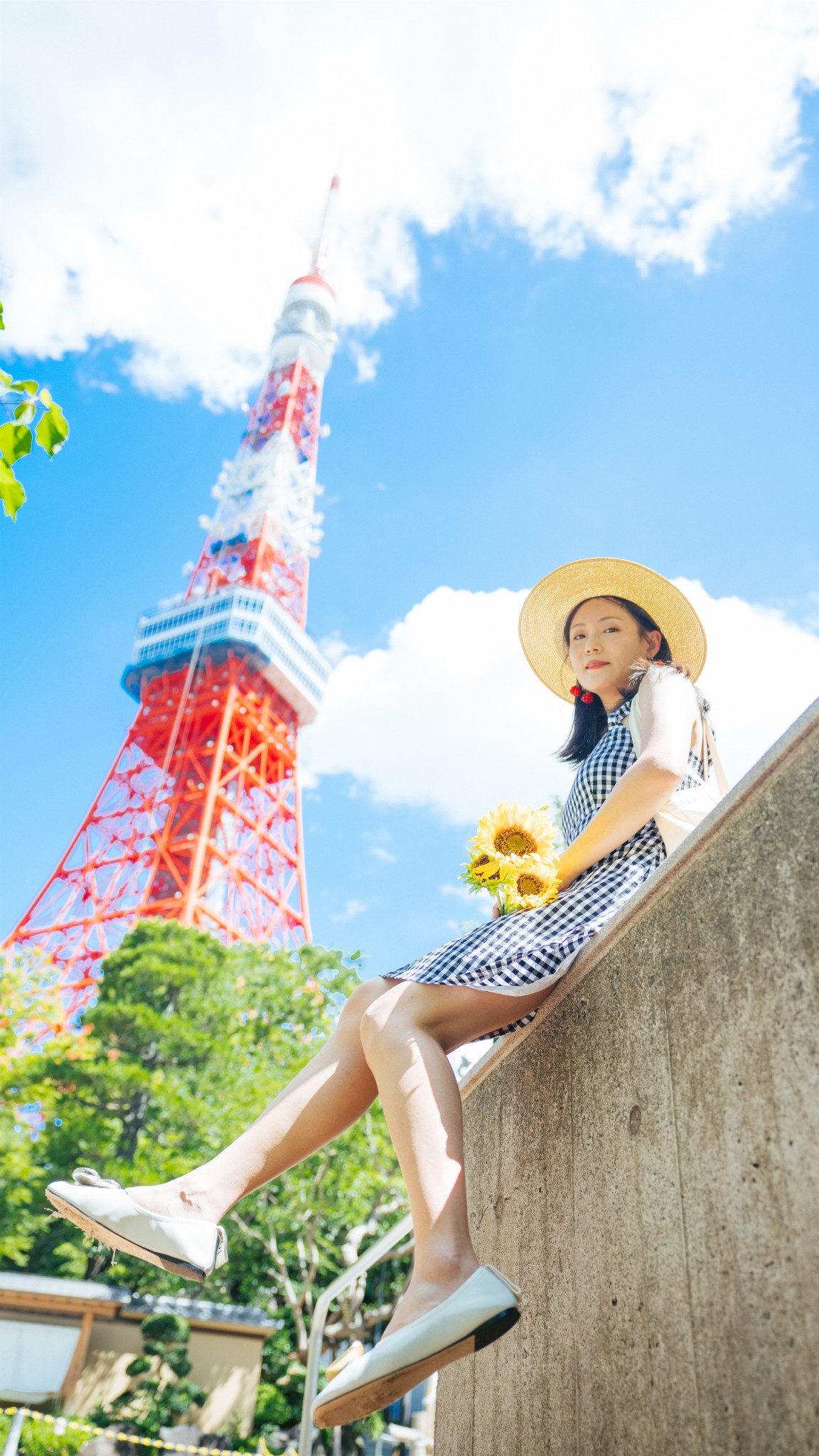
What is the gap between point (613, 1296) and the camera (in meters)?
1.26

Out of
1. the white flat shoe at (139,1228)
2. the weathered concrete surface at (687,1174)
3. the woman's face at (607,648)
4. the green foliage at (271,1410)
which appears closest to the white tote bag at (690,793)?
the woman's face at (607,648)

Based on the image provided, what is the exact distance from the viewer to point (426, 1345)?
3.67ft

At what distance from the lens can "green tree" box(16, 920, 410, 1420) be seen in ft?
40.6

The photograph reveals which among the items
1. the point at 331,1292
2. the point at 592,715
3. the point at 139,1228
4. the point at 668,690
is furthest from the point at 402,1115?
the point at 331,1292

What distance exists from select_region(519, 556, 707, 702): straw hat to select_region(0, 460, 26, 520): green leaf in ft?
4.01

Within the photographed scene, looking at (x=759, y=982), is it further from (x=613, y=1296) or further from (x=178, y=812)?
(x=178, y=812)

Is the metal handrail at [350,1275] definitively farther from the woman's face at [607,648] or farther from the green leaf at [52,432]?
the green leaf at [52,432]

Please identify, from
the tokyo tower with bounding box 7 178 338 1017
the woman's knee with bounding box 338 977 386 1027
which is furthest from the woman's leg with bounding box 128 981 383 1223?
the tokyo tower with bounding box 7 178 338 1017

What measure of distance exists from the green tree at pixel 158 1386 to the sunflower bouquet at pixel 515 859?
1287 centimetres

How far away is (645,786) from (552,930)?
31cm

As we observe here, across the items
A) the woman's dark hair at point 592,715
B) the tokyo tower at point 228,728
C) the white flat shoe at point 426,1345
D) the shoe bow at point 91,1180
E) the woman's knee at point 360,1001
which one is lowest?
the white flat shoe at point 426,1345

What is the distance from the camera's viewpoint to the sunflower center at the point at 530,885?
1759mm

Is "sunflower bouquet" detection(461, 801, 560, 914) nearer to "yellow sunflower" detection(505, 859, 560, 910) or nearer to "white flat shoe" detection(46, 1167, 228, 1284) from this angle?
"yellow sunflower" detection(505, 859, 560, 910)

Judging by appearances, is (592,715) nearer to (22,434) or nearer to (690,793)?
(690,793)
